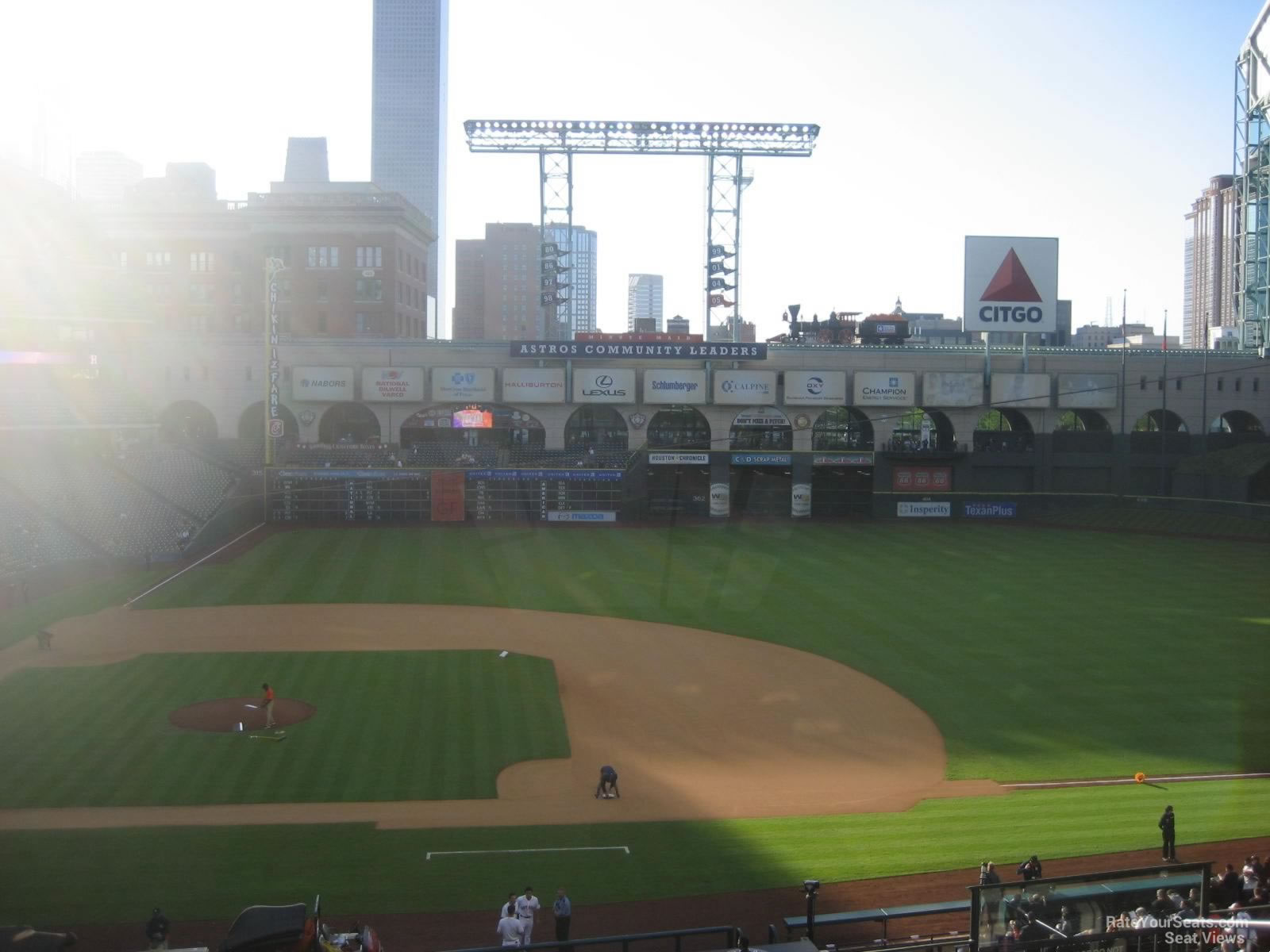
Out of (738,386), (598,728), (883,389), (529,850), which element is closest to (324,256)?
(738,386)

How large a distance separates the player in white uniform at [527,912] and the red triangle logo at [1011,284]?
58.7 meters

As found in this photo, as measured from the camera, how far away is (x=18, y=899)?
51.8 feet

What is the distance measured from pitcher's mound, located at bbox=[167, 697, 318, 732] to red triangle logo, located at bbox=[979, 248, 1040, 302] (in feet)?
173

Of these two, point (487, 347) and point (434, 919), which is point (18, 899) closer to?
point (434, 919)

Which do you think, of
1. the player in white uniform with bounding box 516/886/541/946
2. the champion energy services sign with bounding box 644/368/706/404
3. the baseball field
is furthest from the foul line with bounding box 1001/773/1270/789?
the champion energy services sign with bounding box 644/368/706/404

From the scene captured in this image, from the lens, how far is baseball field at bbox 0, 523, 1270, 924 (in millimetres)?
17812

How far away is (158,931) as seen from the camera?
13.8 meters

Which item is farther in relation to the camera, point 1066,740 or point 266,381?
point 266,381

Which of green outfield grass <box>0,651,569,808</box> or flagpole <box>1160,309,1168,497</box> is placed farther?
flagpole <box>1160,309,1168,497</box>

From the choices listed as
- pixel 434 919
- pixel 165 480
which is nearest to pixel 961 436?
pixel 165 480

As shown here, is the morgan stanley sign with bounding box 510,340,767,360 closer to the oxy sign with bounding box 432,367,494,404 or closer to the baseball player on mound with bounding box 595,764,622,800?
the oxy sign with bounding box 432,367,494,404

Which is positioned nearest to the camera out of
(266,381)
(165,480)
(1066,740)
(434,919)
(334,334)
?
(434,919)

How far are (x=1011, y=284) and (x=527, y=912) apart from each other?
5983 centimetres

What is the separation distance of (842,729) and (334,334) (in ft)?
215
